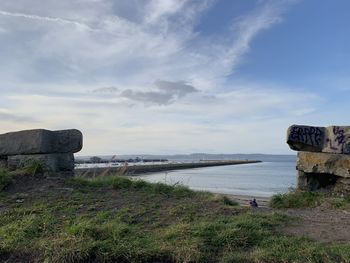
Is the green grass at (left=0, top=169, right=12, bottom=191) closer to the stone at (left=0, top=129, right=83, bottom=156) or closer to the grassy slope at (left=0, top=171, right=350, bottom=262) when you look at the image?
the grassy slope at (left=0, top=171, right=350, bottom=262)

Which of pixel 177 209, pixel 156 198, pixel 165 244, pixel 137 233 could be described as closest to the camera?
pixel 165 244

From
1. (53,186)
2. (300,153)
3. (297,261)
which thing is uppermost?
(300,153)

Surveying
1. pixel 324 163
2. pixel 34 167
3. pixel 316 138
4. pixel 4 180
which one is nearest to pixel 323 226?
pixel 324 163

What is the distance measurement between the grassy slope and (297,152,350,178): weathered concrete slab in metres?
2.83

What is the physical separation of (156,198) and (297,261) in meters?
3.36

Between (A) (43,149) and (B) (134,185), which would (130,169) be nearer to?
(A) (43,149)

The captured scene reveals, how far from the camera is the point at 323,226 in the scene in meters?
5.82

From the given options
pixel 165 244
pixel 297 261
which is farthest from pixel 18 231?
pixel 297 261

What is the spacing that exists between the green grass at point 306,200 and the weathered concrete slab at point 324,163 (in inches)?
18.9

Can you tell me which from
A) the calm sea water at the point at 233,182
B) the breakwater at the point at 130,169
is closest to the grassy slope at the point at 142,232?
the calm sea water at the point at 233,182

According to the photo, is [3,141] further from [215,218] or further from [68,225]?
[215,218]

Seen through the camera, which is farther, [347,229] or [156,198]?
[156,198]

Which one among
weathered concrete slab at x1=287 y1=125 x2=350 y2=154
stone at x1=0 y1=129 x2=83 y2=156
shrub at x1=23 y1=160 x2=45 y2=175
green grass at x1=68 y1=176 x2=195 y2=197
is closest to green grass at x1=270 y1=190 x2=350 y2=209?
weathered concrete slab at x1=287 y1=125 x2=350 y2=154

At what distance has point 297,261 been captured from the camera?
4344 millimetres
